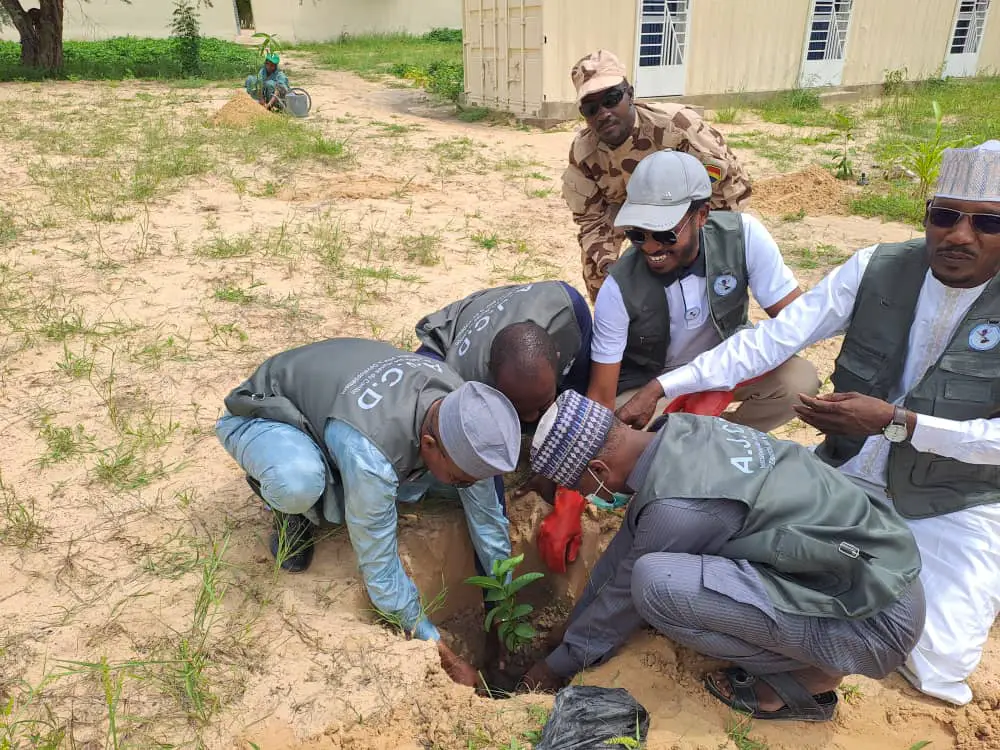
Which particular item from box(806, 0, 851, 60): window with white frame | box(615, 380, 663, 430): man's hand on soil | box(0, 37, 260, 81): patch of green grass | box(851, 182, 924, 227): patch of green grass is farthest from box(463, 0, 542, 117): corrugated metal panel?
Answer: box(615, 380, 663, 430): man's hand on soil

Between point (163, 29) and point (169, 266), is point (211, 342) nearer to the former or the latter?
point (169, 266)

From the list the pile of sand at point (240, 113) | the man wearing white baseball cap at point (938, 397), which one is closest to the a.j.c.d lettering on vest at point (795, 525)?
the man wearing white baseball cap at point (938, 397)

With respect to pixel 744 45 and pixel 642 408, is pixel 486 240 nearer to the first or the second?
pixel 642 408

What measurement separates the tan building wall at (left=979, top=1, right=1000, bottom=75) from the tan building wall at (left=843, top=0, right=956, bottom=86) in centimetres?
141

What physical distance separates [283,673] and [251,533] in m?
0.67

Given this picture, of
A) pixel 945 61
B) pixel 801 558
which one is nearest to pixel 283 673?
pixel 801 558

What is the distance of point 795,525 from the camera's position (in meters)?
1.89

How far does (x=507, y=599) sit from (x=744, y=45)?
486 inches

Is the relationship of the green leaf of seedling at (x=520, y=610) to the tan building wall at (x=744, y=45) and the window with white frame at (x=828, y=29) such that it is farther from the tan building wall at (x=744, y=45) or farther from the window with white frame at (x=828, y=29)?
the window with white frame at (x=828, y=29)

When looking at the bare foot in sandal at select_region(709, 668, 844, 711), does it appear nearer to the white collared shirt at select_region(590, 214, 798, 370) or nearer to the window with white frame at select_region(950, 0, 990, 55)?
the white collared shirt at select_region(590, 214, 798, 370)

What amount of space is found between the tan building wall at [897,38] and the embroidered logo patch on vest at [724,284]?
1307 cm

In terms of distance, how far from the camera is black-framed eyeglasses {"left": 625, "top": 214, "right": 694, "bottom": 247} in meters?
2.78

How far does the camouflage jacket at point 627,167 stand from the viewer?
3.78m

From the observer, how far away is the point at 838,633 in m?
1.94
